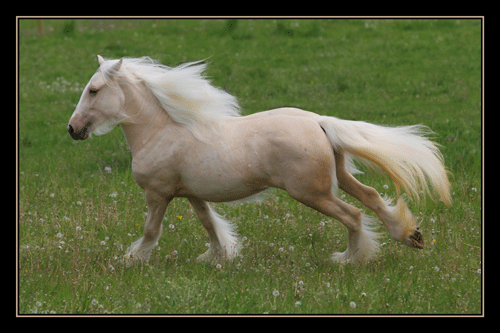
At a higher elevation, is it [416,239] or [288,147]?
[288,147]

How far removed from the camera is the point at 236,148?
5.28 metres

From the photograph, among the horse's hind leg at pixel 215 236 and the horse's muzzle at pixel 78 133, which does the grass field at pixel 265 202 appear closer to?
the horse's hind leg at pixel 215 236

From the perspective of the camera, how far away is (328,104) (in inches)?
474

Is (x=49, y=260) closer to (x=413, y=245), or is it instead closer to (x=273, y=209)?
(x=273, y=209)

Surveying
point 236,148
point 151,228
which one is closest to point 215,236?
point 151,228

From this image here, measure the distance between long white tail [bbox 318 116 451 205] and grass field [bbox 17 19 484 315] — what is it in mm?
843

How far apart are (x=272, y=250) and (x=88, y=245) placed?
195cm

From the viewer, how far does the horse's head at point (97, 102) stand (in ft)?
17.6

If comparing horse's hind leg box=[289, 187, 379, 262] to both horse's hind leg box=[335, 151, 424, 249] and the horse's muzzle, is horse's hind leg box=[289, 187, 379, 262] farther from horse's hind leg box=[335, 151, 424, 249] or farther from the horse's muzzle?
the horse's muzzle

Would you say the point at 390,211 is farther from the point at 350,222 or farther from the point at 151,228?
the point at 151,228

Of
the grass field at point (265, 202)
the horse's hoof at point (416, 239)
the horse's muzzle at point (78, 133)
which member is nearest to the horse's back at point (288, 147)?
the grass field at point (265, 202)

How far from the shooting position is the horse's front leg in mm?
5586

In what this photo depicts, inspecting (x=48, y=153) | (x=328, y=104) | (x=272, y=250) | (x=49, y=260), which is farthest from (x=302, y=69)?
(x=49, y=260)

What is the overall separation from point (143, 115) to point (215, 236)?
1.45 m
